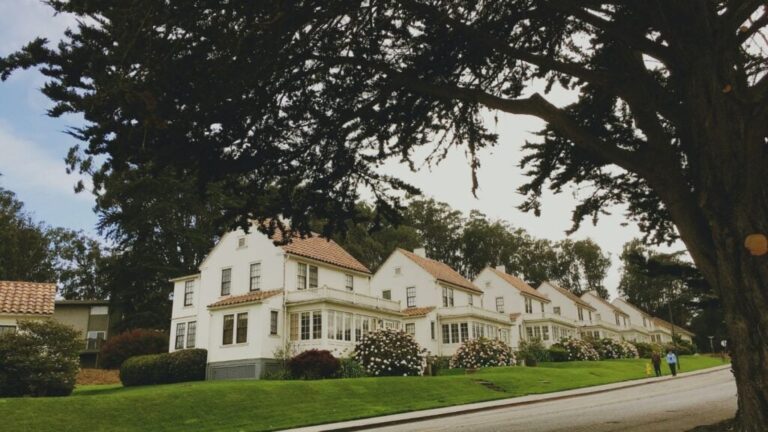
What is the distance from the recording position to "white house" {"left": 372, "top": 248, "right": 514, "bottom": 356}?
143ft

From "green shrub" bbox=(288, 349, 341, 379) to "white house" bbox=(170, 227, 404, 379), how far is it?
150 inches

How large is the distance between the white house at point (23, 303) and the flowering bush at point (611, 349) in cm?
4303

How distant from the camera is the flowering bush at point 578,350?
1816 inches

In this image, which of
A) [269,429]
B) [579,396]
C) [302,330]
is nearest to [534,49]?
[269,429]

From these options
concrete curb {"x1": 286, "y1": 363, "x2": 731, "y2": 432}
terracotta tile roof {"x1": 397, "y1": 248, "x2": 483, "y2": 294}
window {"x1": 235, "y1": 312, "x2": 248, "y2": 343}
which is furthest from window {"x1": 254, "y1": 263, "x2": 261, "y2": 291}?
concrete curb {"x1": 286, "y1": 363, "x2": 731, "y2": 432}

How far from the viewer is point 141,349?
36500 mm

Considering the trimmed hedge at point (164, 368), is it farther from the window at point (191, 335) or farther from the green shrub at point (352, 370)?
the green shrub at point (352, 370)

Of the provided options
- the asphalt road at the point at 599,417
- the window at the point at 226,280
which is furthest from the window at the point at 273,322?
the asphalt road at the point at 599,417

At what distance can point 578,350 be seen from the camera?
4619 cm

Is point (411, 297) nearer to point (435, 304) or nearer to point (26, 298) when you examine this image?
point (435, 304)

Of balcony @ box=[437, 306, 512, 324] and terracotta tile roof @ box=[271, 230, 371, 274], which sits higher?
terracotta tile roof @ box=[271, 230, 371, 274]

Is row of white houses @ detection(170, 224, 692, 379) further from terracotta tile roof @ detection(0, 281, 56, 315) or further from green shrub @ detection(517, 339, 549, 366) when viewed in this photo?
terracotta tile roof @ detection(0, 281, 56, 315)

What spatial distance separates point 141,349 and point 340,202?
3186 cm

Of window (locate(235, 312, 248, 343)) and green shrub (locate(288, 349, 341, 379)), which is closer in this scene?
green shrub (locate(288, 349, 341, 379))
